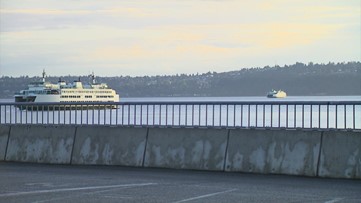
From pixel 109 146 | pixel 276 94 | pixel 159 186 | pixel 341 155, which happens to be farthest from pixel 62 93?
pixel 159 186

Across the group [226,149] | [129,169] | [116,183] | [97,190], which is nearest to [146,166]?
[129,169]

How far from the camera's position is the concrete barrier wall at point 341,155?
16906 mm

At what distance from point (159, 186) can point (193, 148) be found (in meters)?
3.77

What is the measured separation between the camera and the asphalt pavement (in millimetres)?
13562

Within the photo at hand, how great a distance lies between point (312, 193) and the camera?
14.3m

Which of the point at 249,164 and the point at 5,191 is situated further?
the point at 249,164

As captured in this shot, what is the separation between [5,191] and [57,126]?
691 centimetres

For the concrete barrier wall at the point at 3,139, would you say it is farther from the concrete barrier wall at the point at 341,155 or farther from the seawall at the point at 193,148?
the concrete barrier wall at the point at 341,155

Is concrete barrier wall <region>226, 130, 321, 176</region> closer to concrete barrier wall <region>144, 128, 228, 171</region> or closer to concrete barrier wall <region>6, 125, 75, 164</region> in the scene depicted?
concrete barrier wall <region>144, 128, 228, 171</region>

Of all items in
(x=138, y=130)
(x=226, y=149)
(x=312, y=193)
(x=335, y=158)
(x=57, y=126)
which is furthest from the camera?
(x=57, y=126)

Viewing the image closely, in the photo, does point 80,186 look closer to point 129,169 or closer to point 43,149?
point 129,169

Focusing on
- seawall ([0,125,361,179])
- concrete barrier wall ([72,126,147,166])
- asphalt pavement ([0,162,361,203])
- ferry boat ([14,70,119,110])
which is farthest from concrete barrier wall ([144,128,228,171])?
ferry boat ([14,70,119,110])

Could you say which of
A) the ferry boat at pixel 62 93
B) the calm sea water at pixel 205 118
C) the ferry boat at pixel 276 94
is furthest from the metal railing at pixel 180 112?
the ferry boat at pixel 276 94

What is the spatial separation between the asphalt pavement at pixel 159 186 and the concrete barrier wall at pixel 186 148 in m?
0.42
